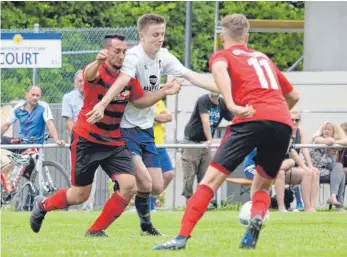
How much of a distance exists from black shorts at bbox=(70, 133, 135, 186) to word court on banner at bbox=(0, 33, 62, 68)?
24.0 feet

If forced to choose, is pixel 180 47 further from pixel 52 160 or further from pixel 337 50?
pixel 52 160

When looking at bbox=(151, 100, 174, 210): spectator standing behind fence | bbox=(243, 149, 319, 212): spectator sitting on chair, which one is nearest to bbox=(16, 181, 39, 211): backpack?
bbox=(151, 100, 174, 210): spectator standing behind fence

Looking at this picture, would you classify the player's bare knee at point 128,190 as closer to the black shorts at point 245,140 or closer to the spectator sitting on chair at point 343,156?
the black shorts at point 245,140

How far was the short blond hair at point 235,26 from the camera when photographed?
961cm

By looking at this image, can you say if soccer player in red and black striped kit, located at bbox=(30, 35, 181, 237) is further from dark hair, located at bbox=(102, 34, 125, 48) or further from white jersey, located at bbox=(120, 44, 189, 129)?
white jersey, located at bbox=(120, 44, 189, 129)

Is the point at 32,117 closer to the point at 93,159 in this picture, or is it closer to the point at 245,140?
the point at 93,159

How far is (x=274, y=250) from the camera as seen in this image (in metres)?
9.61

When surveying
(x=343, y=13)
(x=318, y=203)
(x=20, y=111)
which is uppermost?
(x=343, y=13)

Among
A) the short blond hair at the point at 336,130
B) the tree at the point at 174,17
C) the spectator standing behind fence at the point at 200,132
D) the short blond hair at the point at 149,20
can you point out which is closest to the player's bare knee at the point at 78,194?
the short blond hair at the point at 149,20

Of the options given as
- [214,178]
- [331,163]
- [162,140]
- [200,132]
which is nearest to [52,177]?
[162,140]

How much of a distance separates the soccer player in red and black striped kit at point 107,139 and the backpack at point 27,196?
671 centimetres

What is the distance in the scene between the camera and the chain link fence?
20578mm

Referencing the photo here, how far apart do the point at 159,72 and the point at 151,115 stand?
1.59 ft

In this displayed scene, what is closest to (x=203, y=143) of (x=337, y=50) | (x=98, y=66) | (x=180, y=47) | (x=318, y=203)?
(x=318, y=203)
